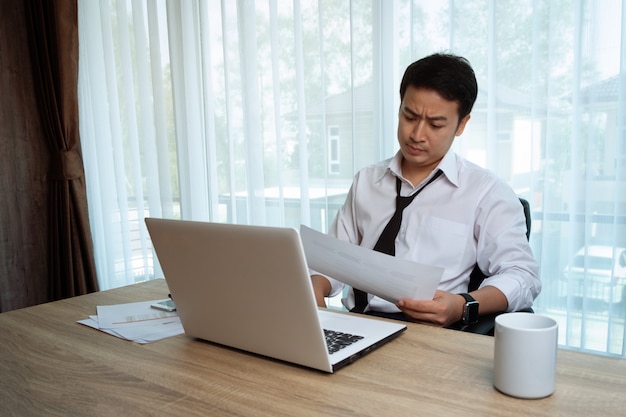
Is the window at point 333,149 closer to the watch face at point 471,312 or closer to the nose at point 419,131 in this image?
the nose at point 419,131

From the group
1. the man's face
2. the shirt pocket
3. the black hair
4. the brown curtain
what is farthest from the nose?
the brown curtain

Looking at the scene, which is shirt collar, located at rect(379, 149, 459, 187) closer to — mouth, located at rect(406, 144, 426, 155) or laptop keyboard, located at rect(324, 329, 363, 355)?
mouth, located at rect(406, 144, 426, 155)

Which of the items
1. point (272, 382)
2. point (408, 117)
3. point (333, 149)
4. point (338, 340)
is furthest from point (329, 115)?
point (272, 382)

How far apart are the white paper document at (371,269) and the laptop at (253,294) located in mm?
90

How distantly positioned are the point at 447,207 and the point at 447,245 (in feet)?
0.37

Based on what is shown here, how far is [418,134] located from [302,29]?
108 centimetres

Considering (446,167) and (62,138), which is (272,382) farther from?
(62,138)

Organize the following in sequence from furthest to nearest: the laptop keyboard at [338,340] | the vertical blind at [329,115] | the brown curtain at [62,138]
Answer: the brown curtain at [62,138] < the vertical blind at [329,115] < the laptop keyboard at [338,340]

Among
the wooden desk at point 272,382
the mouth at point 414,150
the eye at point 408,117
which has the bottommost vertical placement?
the wooden desk at point 272,382

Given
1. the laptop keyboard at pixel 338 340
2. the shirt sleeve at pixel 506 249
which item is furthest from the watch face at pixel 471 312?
the laptop keyboard at pixel 338 340

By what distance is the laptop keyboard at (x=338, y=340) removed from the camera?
0.92 m

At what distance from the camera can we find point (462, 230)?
1491mm

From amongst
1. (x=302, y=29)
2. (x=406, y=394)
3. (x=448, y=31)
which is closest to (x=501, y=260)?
(x=406, y=394)

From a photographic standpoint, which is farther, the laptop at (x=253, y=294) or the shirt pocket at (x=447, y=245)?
the shirt pocket at (x=447, y=245)
